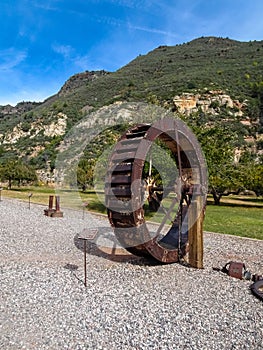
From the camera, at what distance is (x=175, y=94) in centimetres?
5319

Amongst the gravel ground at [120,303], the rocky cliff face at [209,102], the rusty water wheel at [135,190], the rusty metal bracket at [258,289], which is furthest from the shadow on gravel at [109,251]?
the rocky cliff face at [209,102]

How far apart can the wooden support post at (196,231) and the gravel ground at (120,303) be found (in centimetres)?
28

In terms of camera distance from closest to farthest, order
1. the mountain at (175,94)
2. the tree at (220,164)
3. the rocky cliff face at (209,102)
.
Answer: the tree at (220,164), the rocky cliff face at (209,102), the mountain at (175,94)

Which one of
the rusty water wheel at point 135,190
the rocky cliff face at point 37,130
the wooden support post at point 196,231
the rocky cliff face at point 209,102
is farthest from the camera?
the rocky cliff face at point 37,130

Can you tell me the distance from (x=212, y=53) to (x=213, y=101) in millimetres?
31466

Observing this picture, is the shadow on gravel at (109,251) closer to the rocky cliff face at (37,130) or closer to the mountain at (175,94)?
the mountain at (175,94)

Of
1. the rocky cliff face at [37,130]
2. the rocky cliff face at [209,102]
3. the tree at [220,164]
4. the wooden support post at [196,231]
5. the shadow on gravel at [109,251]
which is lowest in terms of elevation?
the shadow on gravel at [109,251]

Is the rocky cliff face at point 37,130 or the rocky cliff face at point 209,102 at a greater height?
the rocky cliff face at point 209,102

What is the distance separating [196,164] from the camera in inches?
321

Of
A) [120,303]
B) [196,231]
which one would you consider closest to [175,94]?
[196,231]

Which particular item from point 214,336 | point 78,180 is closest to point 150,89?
point 78,180

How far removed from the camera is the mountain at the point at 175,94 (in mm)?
53531

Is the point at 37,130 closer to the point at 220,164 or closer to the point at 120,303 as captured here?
the point at 220,164

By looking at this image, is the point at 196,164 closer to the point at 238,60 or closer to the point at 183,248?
the point at 183,248
